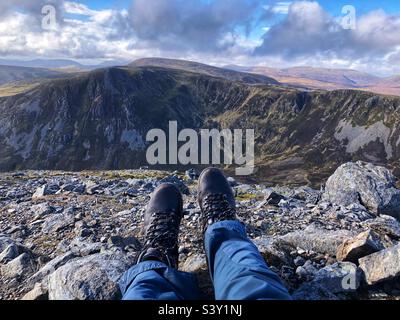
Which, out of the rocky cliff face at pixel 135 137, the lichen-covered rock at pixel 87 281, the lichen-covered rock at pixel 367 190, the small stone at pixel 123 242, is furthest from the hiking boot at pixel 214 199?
the rocky cliff face at pixel 135 137

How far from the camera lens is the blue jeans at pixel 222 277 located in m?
3.97

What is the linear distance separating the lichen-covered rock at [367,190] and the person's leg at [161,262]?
7.18 meters

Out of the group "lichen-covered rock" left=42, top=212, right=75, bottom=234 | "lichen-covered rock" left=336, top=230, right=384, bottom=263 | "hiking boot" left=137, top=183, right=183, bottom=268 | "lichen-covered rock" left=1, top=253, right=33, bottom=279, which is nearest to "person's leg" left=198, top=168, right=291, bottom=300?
"hiking boot" left=137, top=183, right=183, bottom=268

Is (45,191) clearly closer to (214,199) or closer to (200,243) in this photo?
(200,243)

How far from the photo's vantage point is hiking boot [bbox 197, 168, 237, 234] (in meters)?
6.78

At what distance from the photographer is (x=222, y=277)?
4516mm

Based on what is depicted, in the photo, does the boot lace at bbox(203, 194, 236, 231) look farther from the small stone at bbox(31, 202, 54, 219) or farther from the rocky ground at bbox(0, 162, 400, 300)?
the small stone at bbox(31, 202, 54, 219)

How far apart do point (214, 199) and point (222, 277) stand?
292 centimetres

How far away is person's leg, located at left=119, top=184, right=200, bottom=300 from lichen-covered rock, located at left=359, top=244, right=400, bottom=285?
2.87 m

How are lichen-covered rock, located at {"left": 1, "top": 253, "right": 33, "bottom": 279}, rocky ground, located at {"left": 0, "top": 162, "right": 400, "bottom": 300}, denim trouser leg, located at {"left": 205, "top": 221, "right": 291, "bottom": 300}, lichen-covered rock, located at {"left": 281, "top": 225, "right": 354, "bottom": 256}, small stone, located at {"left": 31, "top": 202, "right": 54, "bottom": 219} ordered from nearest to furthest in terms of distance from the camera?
denim trouser leg, located at {"left": 205, "top": 221, "right": 291, "bottom": 300} < rocky ground, located at {"left": 0, "top": 162, "right": 400, "bottom": 300} < lichen-covered rock, located at {"left": 1, "top": 253, "right": 33, "bottom": 279} < lichen-covered rock, located at {"left": 281, "top": 225, "right": 354, "bottom": 256} < small stone, located at {"left": 31, "top": 202, "right": 54, "bottom": 219}

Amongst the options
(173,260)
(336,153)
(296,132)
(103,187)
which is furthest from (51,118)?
(173,260)

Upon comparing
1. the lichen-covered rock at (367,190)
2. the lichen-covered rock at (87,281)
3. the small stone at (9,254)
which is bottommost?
the lichen-covered rock at (87,281)

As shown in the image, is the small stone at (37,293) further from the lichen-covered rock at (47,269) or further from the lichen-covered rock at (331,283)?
the lichen-covered rock at (331,283)
